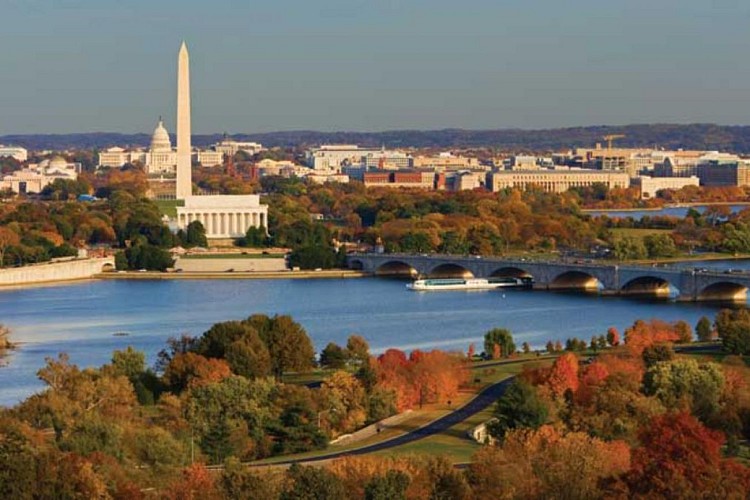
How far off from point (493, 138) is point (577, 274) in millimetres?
134325

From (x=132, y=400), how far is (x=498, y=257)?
87.5 feet

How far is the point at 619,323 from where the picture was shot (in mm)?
33281

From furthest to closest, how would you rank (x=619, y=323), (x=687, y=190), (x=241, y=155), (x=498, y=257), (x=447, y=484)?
(x=241, y=155) < (x=687, y=190) < (x=498, y=257) < (x=619, y=323) < (x=447, y=484)

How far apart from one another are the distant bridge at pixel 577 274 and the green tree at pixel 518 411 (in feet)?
61.5

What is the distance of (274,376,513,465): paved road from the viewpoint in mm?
18078

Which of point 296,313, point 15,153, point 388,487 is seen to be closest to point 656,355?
point 388,487

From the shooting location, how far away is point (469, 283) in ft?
143

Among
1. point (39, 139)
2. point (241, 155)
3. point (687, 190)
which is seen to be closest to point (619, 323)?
point (687, 190)

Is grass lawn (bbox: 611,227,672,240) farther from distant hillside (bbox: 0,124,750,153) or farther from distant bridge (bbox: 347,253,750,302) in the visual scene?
distant hillside (bbox: 0,124,750,153)

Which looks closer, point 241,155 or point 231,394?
point 231,394

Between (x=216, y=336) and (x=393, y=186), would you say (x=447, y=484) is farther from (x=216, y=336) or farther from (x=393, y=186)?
(x=393, y=186)

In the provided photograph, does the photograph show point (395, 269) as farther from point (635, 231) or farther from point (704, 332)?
point (704, 332)

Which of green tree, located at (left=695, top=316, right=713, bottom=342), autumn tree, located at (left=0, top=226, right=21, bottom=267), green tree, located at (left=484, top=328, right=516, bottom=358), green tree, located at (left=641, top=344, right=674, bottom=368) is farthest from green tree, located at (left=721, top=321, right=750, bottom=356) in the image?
autumn tree, located at (left=0, top=226, right=21, bottom=267)

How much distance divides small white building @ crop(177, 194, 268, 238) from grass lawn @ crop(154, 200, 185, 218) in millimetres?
1785
